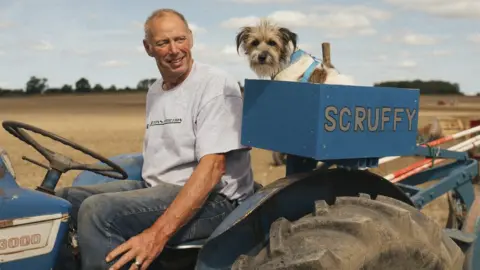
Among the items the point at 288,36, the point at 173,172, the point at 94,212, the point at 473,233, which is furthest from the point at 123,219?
the point at 288,36

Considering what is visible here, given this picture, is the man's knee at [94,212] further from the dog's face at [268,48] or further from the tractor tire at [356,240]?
the dog's face at [268,48]

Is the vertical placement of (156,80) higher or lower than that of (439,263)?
higher

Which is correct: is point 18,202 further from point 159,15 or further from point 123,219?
point 159,15

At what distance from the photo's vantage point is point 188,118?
2818 millimetres

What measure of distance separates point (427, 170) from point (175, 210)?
9.26ft

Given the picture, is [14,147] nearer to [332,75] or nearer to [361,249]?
[332,75]

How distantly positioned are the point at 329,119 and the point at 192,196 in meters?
0.64

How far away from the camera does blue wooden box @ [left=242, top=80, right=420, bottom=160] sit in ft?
7.52

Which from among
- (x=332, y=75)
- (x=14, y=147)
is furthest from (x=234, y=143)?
(x=14, y=147)

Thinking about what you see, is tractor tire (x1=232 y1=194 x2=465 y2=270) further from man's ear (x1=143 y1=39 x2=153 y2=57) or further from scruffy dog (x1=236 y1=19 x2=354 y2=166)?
scruffy dog (x1=236 y1=19 x2=354 y2=166)

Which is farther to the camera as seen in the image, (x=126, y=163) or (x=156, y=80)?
(x=126, y=163)

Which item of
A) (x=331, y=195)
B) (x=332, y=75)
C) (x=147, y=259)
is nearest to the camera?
(x=147, y=259)

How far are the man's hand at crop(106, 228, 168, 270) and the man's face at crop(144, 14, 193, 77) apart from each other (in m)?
0.87

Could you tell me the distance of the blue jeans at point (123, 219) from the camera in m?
2.47
